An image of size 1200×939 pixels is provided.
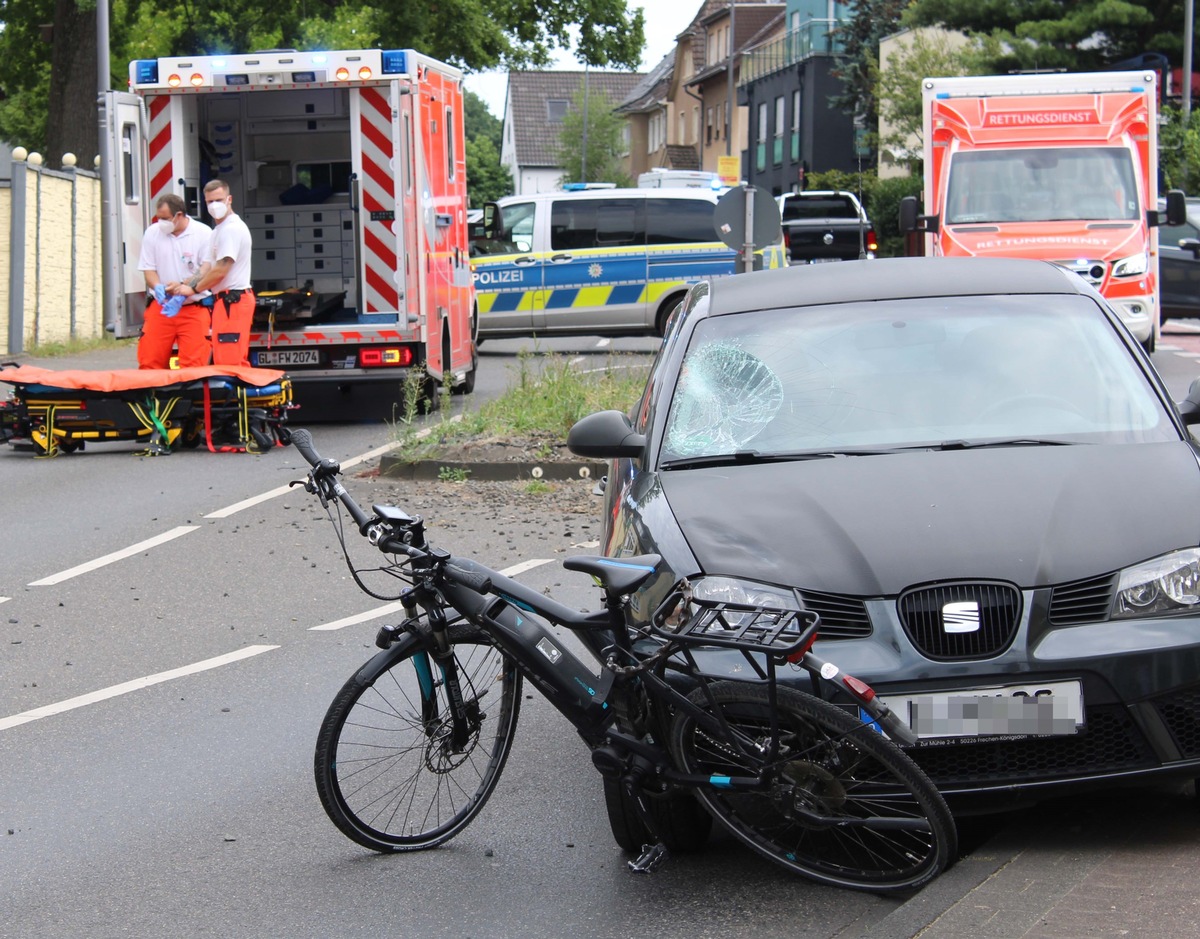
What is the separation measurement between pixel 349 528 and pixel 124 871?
616 centimetres

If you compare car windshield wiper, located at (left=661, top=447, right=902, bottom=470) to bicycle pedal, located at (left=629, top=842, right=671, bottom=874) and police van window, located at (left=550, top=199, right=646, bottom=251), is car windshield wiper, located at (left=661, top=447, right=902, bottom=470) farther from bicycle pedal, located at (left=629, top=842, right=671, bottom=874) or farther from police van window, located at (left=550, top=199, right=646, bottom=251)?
police van window, located at (left=550, top=199, right=646, bottom=251)

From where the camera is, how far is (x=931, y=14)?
4209 centimetres

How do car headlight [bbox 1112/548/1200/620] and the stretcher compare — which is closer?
car headlight [bbox 1112/548/1200/620]


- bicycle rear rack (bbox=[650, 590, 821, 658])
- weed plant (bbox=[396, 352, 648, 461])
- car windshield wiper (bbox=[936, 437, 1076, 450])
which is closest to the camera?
bicycle rear rack (bbox=[650, 590, 821, 658])

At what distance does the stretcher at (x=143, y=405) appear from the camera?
532 inches

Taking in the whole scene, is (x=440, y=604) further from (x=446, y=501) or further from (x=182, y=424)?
(x=182, y=424)

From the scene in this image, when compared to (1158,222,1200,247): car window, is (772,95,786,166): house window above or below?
above

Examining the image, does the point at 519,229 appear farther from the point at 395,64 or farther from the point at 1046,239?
the point at 395,64

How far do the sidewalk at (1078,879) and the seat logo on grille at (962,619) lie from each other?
0.59 meters

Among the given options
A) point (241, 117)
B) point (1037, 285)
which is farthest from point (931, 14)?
point (1037, 285)

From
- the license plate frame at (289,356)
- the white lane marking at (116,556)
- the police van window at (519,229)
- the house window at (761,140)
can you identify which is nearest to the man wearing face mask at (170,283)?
the license plate frame at (289,356)

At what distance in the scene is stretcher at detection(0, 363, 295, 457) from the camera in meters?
13.5

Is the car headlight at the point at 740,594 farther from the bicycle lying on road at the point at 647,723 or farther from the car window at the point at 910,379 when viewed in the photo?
the car window at the point at 910,379

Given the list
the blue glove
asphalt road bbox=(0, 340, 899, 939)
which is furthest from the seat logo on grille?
the blue glove
